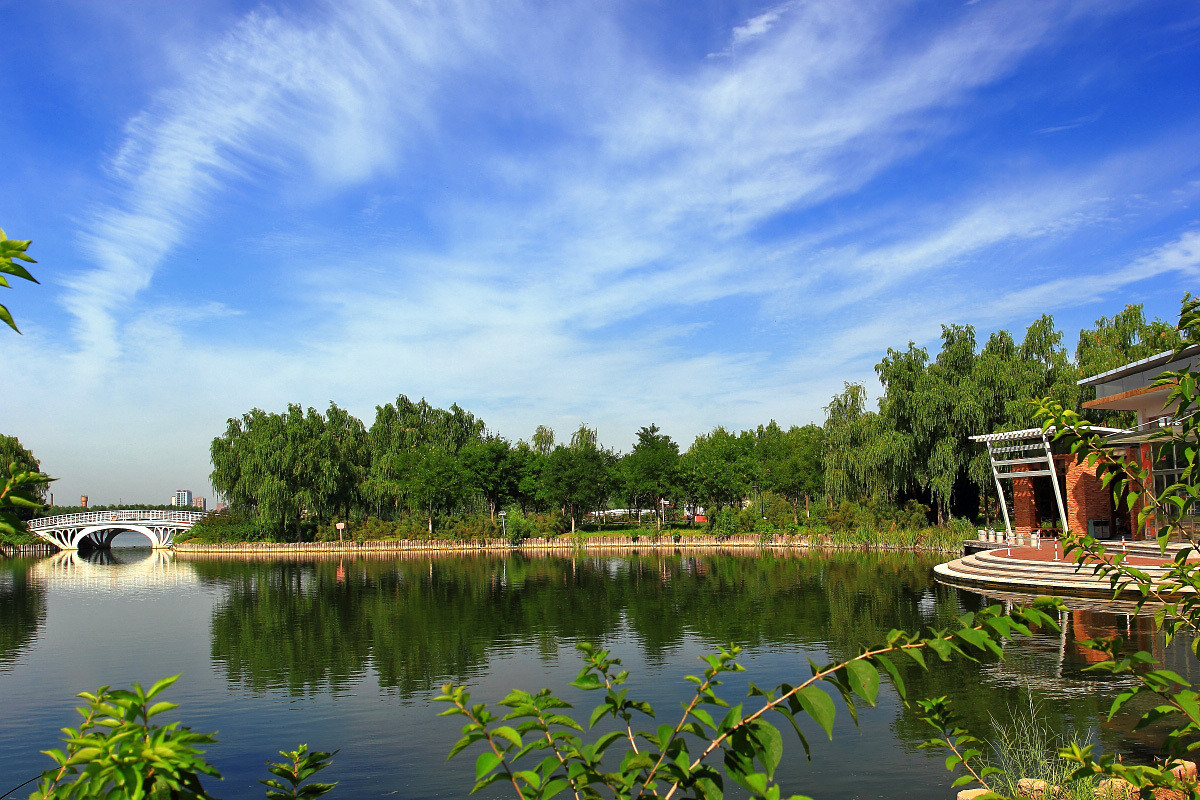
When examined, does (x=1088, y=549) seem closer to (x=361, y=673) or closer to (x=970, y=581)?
(x=361, y=673)

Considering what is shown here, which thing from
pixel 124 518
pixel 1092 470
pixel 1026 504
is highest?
pixel 124 518

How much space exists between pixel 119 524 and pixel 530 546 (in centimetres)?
3688

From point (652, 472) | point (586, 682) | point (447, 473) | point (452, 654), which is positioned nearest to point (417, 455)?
point (447, 473)

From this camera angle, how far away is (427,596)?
1094 inches

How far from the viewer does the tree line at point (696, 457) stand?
38.5 m

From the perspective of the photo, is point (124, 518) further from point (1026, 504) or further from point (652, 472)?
point (1026, 504)

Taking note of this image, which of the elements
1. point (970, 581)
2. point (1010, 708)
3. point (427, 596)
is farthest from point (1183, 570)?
point (427, 596)

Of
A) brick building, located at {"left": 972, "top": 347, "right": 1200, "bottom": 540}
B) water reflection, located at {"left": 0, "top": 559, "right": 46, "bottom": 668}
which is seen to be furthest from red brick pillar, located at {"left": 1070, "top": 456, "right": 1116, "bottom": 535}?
water reflection, located at {"left": 0, "top": 559, "right": 46, "bottom": 668}

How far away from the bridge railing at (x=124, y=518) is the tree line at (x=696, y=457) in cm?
846

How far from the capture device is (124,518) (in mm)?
64062

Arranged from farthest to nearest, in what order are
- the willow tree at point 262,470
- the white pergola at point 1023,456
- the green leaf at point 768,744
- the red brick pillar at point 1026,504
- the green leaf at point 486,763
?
the willow tree at point 262,470 → the red brick pillar at point 1026,504 → the white pergola at point 1023,456 → the green leaf at point 486,763 → the green leaf at point 768,744

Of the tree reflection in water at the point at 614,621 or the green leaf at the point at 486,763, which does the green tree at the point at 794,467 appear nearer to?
the tree reflection in water at the point at 614,621

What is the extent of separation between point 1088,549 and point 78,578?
4636 centimetres

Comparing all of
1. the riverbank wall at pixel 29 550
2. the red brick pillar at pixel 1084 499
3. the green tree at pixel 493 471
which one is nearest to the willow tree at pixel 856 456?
the red brick pillar at pixel 1084 499
